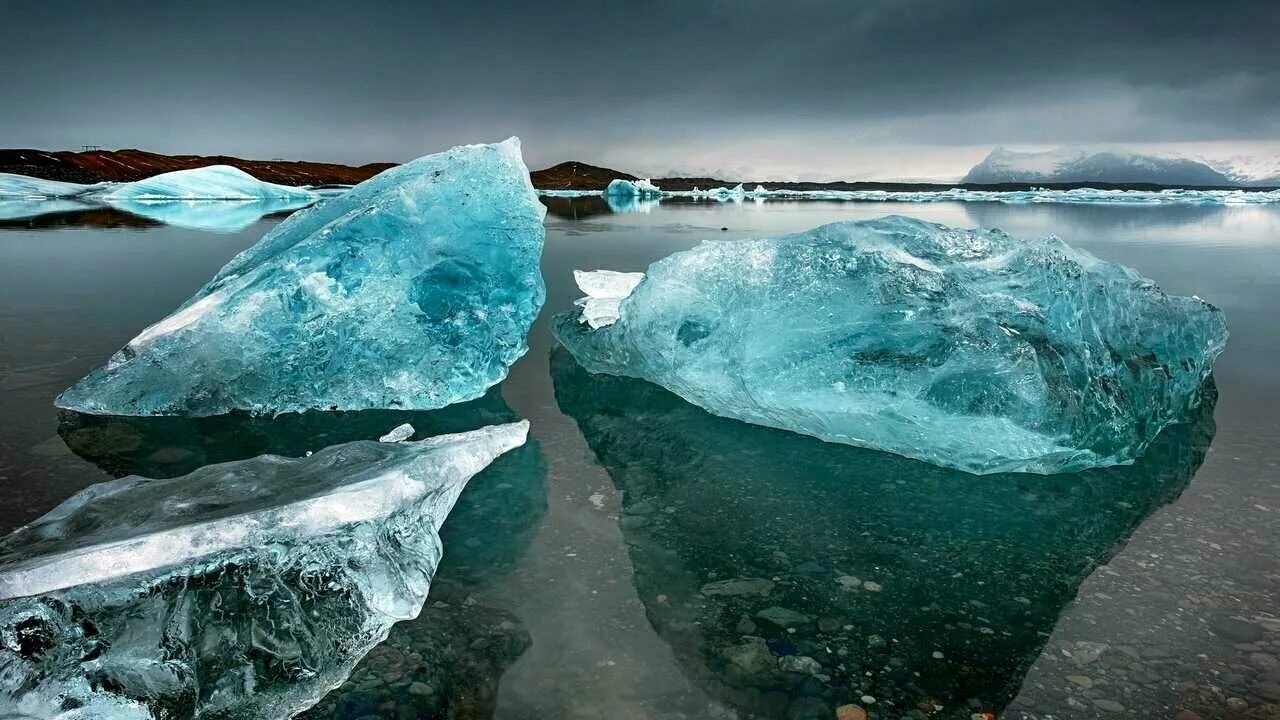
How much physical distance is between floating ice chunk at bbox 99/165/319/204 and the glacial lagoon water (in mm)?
43099

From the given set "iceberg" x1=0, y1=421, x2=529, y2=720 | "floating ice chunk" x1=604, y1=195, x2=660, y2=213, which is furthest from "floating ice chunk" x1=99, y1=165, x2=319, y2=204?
"iceberg" x1=0, y1=421, x2=529, y2=720

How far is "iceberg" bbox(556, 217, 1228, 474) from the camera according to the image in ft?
12.6

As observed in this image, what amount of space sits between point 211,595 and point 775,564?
2.00 m

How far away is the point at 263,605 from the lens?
2.27 metres

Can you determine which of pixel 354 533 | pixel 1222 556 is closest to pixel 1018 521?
pixel 1222 556

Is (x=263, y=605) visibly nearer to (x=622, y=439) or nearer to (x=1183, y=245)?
(x=622, y=439)

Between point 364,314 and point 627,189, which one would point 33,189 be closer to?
point 627,189

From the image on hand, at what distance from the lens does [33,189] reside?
137 ft

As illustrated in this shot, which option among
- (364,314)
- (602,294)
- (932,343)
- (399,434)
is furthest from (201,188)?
(932,343)

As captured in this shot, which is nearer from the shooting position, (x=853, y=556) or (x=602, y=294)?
(x=853, y=556)

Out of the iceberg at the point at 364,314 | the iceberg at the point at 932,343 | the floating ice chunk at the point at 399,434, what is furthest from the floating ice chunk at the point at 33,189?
the iceberg at the point at 932,343

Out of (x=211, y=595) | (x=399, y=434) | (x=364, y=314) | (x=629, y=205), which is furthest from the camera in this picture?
(x=629, y=205)

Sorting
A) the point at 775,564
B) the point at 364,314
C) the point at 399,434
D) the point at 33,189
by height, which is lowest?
the point at 775,564

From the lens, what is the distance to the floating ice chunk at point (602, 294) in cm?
632
